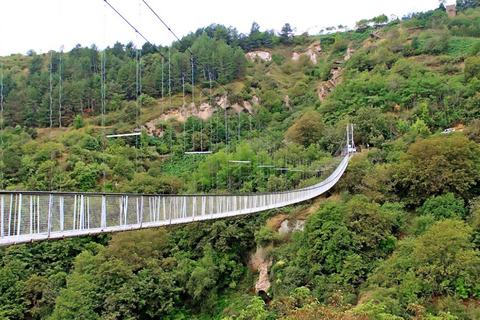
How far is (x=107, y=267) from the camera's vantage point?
694 inches

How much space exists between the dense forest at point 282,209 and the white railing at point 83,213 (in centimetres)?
105

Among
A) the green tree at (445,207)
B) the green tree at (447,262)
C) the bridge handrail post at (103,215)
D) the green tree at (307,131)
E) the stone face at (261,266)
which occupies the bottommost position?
the stone face at (261,266)

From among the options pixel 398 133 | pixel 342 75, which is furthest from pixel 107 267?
pixel 342 75

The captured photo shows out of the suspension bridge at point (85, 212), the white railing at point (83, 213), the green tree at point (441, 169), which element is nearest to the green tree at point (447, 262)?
the green tree at point (441, 169)

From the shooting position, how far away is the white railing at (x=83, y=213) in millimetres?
5101

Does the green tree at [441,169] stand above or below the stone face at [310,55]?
below

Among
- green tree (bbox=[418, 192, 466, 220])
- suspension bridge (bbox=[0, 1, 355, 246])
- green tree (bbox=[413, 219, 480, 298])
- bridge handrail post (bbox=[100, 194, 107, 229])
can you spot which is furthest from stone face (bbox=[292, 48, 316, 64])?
bridge handrail post (bbox=[100, 194, 107, 229])

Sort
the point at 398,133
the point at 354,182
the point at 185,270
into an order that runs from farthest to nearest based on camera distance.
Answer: the point at 398,133 < the point at 354,182 < the point at 185,270

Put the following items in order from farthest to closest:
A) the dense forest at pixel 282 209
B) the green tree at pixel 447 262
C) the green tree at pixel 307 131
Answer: the green tree at pixel 307 131 < the dense forest at pixel 282 209 < the green tree at pixel 447 262

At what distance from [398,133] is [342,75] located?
50.2ft

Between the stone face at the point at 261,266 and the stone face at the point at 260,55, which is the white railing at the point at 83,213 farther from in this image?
the stone face at the point at 260,55

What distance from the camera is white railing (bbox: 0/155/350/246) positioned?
5101 mm

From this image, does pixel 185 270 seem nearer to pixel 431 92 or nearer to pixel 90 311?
pixel 90 311

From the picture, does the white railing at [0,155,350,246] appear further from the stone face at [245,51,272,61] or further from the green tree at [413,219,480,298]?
the stone face at [245,51,272,61]
